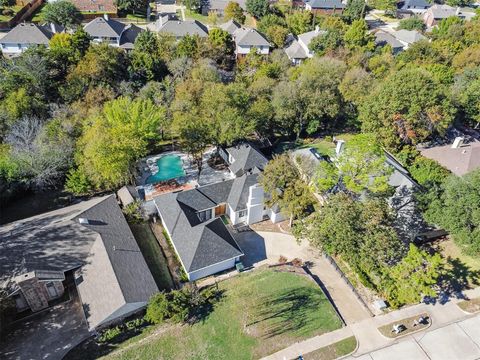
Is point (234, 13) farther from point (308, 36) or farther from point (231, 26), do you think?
point (308, 36)

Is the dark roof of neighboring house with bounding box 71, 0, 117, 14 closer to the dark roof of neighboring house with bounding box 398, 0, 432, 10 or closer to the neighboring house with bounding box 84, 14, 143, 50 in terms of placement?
the neighboring house with bounding box 84, 14, 143, 50

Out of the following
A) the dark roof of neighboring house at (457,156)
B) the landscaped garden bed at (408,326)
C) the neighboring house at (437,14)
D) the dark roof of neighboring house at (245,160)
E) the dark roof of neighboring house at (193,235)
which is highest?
the neighboring house at (437,14)

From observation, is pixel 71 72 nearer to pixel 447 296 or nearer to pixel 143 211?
pixel 143 211

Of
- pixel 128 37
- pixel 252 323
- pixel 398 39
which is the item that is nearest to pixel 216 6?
pixel 128 37

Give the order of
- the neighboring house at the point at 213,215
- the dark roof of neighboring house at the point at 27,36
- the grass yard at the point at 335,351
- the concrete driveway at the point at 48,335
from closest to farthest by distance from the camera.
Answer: the concrete driveway at the point at 48,335 < the grass yard at the point at 335,351 < the neighboring house at the point at 213,215 < the dark roof of neighboring house at the point at 27,36

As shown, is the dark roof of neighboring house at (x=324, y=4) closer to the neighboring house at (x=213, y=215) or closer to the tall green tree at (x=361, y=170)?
the neighboring house at (x=213, y=215)

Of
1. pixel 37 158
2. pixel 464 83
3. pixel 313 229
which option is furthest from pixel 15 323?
pixel 464 83

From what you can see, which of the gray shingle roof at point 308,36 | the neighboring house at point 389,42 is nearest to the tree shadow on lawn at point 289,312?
the gray shingle roof at point 308,36
